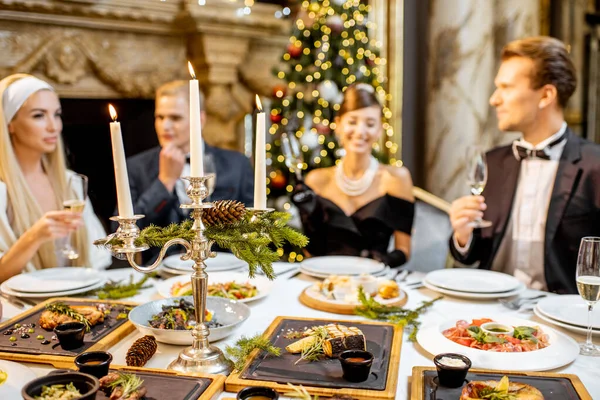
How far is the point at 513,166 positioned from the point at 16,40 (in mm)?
3394

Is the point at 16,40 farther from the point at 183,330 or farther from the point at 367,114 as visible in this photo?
the point at 183,330

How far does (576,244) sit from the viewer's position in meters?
2.58

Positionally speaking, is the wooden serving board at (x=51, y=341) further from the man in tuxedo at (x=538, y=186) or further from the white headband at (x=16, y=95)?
the man in tuxedo at (x=538, y=186)

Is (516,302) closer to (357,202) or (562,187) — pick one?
(562,187)

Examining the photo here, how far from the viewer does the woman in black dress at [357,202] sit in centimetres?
296

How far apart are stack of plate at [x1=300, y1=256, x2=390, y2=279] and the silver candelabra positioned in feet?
2.83

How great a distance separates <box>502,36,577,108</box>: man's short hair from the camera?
2652 mm

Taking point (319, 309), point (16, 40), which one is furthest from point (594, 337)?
point (16, 40)

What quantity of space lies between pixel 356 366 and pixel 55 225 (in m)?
1.36

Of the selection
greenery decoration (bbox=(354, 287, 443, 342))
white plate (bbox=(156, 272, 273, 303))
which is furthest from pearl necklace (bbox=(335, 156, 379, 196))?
greenery decoration (bbox=(354, 287, 443, 342))

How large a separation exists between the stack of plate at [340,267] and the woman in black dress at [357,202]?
1.61 ft

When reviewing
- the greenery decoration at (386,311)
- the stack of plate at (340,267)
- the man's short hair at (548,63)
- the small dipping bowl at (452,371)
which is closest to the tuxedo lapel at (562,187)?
the man's short hair at (548,63)

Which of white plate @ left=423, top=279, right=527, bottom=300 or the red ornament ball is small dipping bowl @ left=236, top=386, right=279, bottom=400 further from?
the red ornament ball

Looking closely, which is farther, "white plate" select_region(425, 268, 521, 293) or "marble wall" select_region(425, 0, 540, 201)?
"marble wall" select_region(425, 0, 540, 201)
